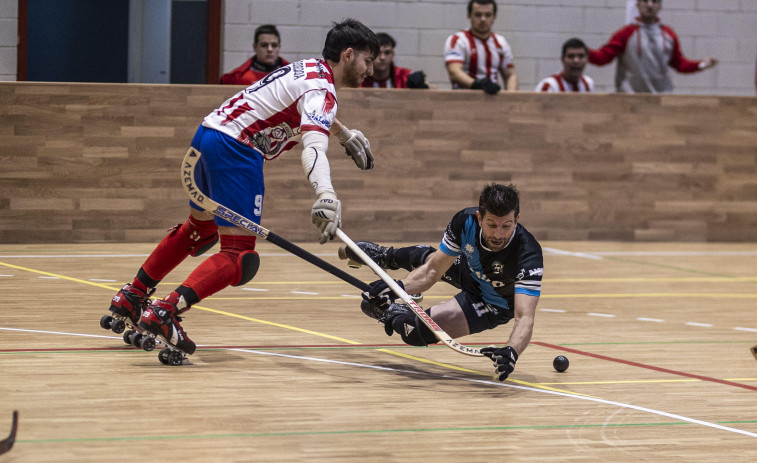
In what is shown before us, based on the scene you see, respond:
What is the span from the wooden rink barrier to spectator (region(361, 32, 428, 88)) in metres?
0.22

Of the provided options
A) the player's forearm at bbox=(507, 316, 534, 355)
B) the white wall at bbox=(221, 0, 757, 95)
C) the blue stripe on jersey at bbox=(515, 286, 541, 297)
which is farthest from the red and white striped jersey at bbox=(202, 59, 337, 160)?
the white wall at bbox=(221, 0, 757, 95)

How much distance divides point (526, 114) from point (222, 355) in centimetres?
651

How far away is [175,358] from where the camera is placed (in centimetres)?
561

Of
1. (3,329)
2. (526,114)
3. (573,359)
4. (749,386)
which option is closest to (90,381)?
(3,329)

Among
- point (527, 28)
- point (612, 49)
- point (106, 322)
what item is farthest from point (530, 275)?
point (527, 28)

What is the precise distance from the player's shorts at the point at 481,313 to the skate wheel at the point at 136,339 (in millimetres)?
1786

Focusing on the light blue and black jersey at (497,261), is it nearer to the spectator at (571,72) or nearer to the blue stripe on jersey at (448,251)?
the blue stripe on jersey at (448,251)

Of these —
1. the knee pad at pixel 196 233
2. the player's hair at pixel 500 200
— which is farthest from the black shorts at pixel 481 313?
the knee pad at pixel 196 233

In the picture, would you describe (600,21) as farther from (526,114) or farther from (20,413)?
(20,413)

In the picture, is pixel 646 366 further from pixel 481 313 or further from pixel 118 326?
pixel 118 326

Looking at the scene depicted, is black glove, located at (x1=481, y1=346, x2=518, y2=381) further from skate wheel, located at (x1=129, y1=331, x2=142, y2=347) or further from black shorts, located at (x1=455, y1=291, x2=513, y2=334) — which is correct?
skate wheel, located at (x1=129, y1=331, x2=142, y2=347)

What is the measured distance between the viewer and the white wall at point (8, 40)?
12109mm

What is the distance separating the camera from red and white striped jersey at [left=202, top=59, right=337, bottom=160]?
5.61 metres

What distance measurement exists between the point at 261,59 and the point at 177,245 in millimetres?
5582
